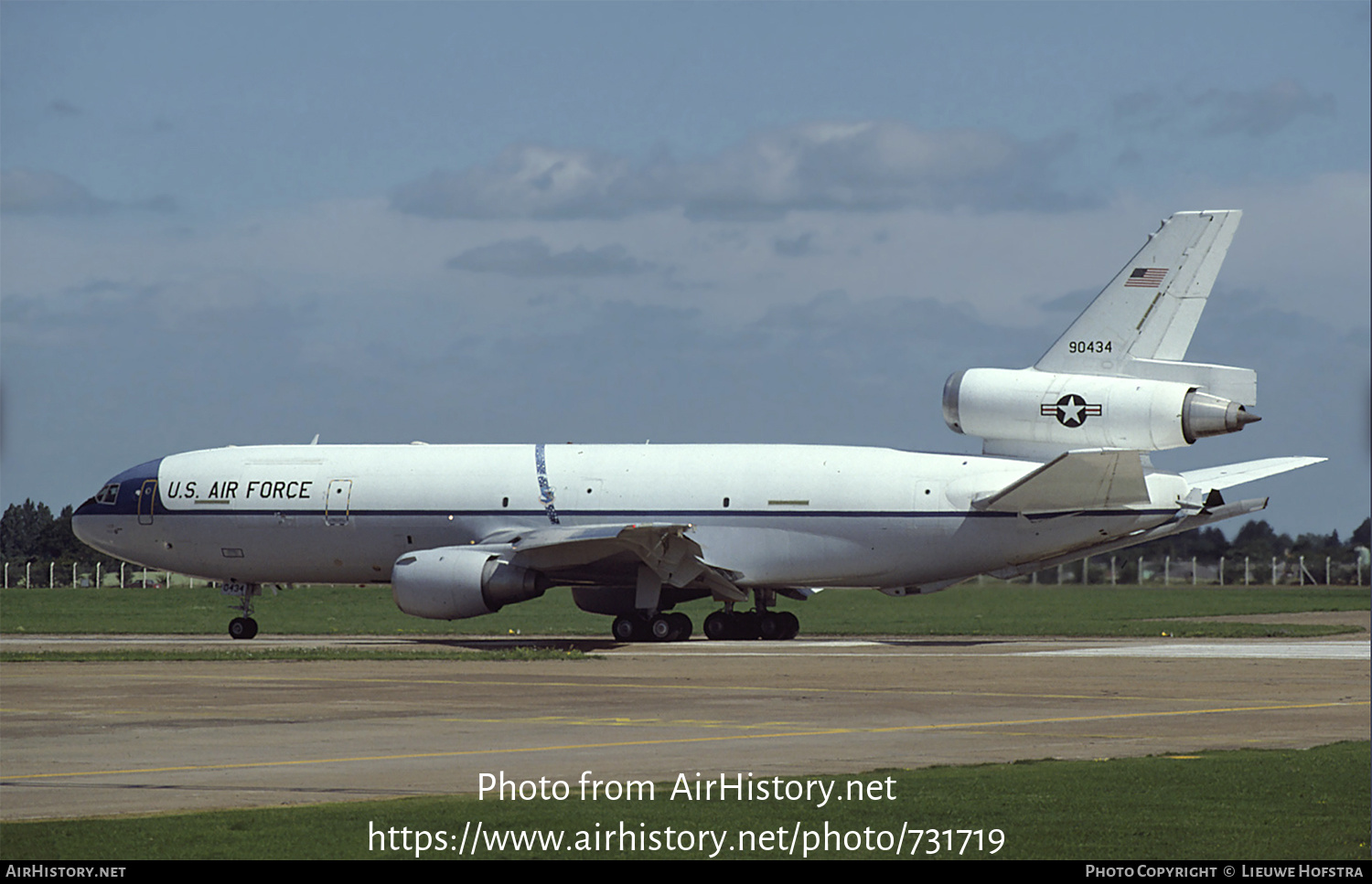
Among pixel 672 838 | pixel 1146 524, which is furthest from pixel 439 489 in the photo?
pixel 672 838

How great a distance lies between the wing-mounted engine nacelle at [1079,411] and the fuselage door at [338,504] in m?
14.4

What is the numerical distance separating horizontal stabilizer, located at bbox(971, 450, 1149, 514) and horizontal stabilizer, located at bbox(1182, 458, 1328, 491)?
205 cm

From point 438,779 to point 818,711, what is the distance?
27.1 feet

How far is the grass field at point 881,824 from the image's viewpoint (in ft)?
37.1

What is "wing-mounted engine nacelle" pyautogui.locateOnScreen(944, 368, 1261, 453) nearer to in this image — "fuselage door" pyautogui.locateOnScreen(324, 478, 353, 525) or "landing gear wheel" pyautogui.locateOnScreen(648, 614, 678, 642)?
"landing gear wheel" pyautogui.locateOnScreen(648, 614, 678, 642)

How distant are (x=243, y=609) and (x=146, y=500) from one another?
3.73 m

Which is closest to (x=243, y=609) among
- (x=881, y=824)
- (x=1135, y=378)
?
(x=1135, y=378)

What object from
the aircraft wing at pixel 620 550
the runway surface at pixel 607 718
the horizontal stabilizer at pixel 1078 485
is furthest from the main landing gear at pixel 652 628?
the horizontal stabilizer at pixel 1078 485

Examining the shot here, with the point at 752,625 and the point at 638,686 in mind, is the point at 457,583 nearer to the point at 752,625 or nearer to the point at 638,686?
the point at 752,625

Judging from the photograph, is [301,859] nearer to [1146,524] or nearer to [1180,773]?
[1180,773]

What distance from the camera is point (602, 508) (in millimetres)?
40625

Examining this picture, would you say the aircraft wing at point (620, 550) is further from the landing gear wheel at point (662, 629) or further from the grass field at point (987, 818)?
the grass field at point (987, 818)

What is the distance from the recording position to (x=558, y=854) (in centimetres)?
1130

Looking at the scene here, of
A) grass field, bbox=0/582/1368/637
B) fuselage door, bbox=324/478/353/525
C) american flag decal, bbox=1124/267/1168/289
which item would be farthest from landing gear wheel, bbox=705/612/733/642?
american flag decal, bbox=1124/267/1168/289
